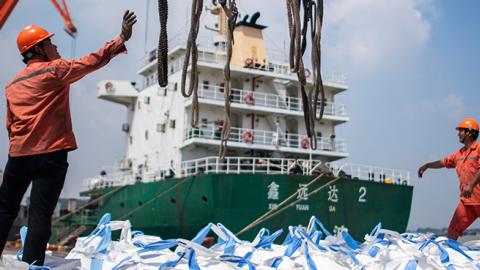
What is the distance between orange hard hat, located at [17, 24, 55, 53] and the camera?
296cm

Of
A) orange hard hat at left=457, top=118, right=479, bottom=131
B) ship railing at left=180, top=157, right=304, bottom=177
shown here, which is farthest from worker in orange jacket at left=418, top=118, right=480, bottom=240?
ship railing at left=180, top=157, right=304, bottom=177

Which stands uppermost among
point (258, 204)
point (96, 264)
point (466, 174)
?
point (466, 174)

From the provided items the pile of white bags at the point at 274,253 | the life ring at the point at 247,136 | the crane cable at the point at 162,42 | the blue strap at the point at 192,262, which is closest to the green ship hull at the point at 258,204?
the life ring at the point at 247,136

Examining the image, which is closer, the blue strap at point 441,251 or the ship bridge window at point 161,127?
the blue strap at point 441,251

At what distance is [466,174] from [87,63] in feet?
11.1

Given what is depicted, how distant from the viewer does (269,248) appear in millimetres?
4062

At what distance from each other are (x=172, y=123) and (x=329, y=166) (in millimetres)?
4778

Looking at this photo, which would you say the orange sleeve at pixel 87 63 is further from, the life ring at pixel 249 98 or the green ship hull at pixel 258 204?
the life ring at pixel 249 98

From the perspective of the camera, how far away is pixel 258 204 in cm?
1341

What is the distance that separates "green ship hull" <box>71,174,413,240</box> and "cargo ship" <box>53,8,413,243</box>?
0.02m

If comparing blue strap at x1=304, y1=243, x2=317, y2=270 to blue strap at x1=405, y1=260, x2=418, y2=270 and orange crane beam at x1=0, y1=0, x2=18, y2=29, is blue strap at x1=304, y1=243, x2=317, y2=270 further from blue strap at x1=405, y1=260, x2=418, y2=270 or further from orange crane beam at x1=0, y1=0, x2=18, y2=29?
orange crane beam at x1=0, y1=0, x2=18, y2=29

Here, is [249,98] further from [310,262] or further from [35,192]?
[35,192]

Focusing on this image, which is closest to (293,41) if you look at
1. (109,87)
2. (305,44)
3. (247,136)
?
(305,44)

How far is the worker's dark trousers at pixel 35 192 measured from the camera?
9.32ft
